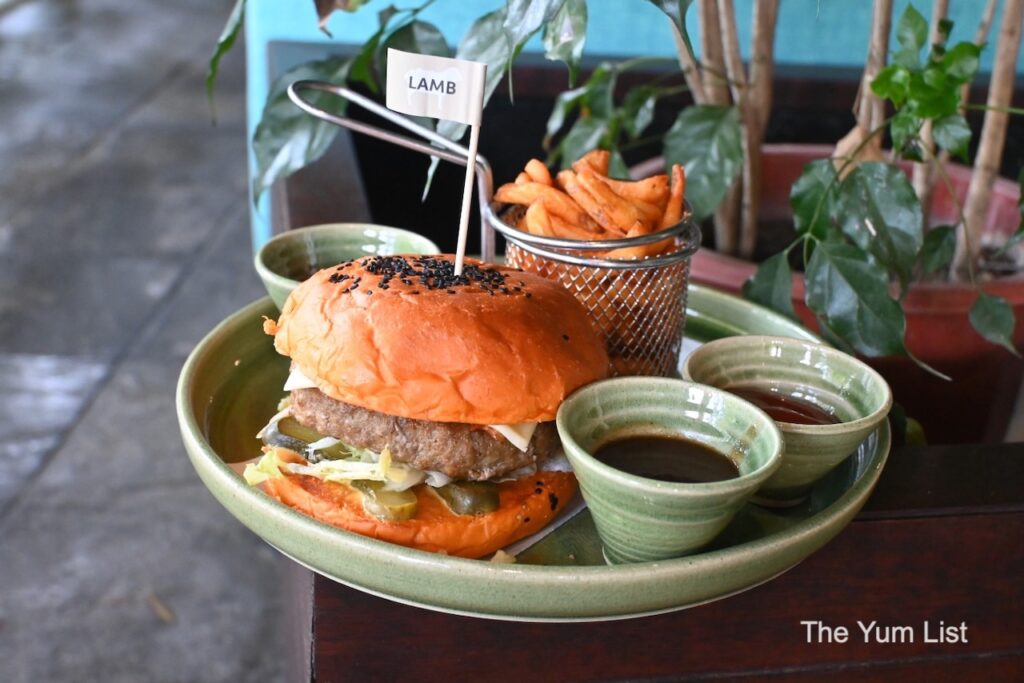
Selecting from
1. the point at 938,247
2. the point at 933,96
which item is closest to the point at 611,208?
the point at 933,96

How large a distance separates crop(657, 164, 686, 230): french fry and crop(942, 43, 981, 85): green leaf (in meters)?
0.36

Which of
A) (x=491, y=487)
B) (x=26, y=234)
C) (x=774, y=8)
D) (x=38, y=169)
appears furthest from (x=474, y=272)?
(x=38, y=169)

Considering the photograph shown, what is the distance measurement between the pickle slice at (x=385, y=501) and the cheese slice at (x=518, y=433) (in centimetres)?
10

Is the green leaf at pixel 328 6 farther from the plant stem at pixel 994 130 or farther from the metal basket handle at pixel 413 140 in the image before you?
the plant stem at pixel 994 130

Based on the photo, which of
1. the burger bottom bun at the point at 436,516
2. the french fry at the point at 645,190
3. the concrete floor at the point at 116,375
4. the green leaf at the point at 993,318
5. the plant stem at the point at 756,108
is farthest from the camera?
the concrete floor at the point at 116,375

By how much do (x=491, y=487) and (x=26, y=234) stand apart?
3.34 meters

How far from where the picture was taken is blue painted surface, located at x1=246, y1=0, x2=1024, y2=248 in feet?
7.18

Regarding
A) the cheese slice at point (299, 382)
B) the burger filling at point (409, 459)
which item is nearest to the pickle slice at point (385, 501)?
the burger filling at point (409, 459)

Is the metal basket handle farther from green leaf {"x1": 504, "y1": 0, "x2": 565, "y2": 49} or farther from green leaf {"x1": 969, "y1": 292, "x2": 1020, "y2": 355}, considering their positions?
green leaf {"x1": 969, "y1": 292, "x2": 1020, "y2": 355}

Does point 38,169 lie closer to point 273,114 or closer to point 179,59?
point 179,59

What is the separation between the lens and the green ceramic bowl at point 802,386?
0.88 m

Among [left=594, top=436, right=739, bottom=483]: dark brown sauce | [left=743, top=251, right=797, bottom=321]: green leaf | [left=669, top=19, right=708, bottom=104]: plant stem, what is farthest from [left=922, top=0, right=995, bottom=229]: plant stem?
[left=594, top=436, right=739, bottom=483]: dark brown sauce

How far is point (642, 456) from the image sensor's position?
35.2 inches

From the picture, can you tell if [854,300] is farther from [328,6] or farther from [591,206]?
[328,6]
